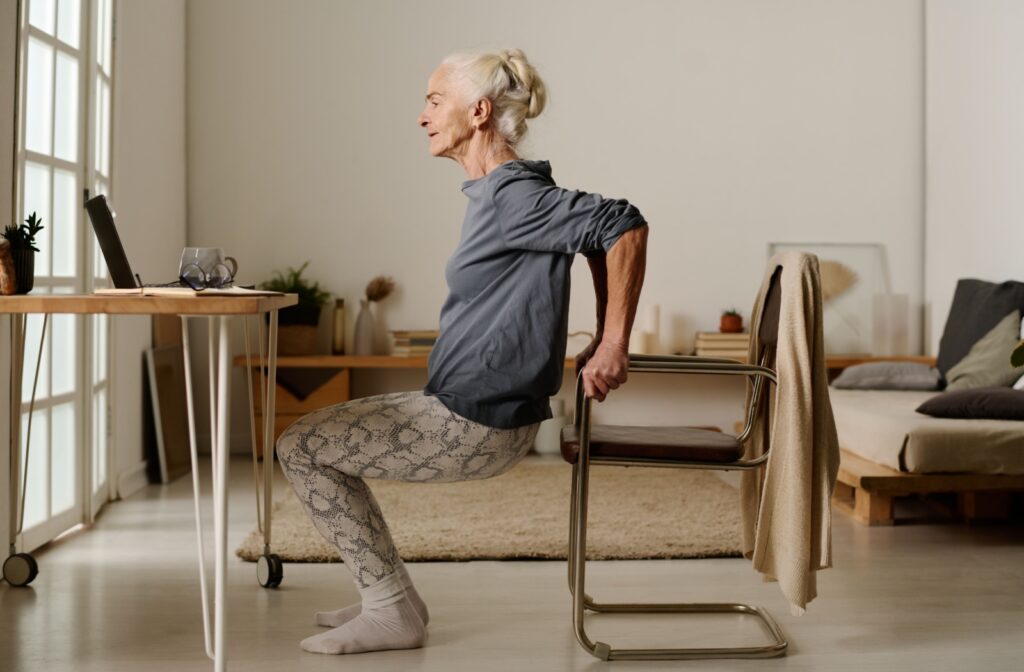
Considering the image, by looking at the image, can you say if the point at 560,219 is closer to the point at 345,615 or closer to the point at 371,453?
the point at 371,453

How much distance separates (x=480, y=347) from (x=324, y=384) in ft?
10.6

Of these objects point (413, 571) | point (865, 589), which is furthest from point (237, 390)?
point (865, 589)

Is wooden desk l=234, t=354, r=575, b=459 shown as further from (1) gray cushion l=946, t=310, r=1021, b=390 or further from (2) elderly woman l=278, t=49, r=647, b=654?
(2) elderly woman l=278, t=49, r=647, b=654

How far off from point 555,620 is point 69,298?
4.59 ft

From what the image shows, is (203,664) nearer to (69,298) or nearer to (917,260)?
(69,298)

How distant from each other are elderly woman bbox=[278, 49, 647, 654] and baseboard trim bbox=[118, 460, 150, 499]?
7.12 feet

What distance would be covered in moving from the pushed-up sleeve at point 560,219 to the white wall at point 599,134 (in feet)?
11.3

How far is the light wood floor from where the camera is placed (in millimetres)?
2426

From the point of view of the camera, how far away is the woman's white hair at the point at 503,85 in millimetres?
2416

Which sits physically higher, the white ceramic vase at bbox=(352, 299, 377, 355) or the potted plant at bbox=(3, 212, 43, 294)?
the potted plant at bbox=(3, 212, 43, 294)

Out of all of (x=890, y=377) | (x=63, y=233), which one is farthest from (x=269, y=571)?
(x=890, y=377)

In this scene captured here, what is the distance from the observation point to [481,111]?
95.3 inches

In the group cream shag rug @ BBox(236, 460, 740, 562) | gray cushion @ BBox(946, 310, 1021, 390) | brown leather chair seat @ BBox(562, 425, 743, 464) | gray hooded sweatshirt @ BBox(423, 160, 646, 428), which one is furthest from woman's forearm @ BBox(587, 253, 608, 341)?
gray cushion @ BBox(946, 310, 1021, 390)

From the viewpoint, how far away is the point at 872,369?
508 cm
